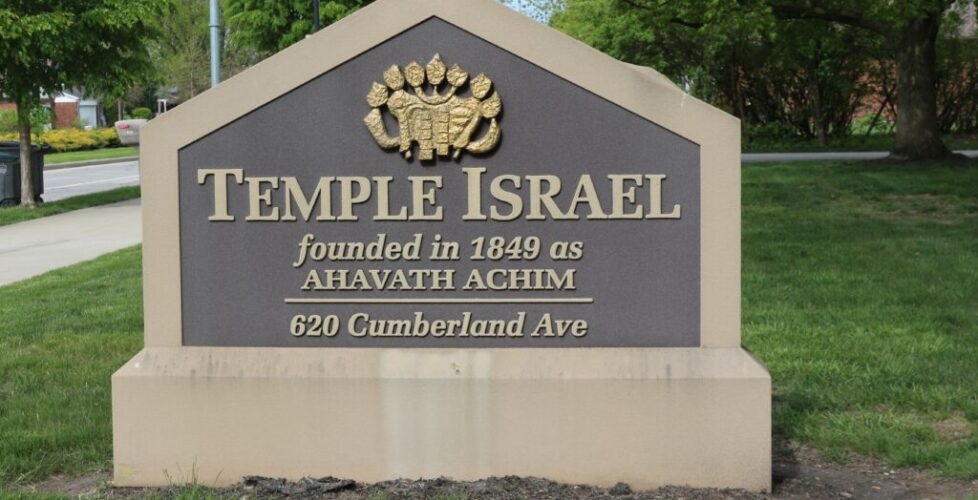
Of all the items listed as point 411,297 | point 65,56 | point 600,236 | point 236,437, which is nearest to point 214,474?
point 236,437

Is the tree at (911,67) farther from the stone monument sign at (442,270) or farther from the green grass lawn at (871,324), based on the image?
the stone monument sign at (442,270)

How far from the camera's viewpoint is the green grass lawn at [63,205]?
→ 1872cm

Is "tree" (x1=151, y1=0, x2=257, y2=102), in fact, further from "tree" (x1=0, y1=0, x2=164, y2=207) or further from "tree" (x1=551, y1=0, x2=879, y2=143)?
"tree" (x1=0, y1=0, x2=164, y2=207)

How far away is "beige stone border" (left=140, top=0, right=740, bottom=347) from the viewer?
4699 millimetres

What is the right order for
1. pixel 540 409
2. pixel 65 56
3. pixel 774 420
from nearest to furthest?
1. pixel 540 409
2. pixel 774 420
3. pixel 65 56

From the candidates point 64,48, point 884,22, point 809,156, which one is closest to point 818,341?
point 64,48

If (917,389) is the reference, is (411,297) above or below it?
above

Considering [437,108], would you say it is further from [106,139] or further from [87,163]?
[106,139]

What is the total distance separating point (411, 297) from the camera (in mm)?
4824

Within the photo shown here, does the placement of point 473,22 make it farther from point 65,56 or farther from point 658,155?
point 65,56

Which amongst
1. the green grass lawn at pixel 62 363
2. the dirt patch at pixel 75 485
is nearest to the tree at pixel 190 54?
the green grass lawn at pixel 62 363

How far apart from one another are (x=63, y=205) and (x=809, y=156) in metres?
16.5

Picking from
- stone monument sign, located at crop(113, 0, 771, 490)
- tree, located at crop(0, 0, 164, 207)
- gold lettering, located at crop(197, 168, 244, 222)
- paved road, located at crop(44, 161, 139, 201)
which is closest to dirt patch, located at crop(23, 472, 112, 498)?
stone monument sign, located at crop(113, 0, 771, 490)

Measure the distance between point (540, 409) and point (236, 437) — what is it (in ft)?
3.89
